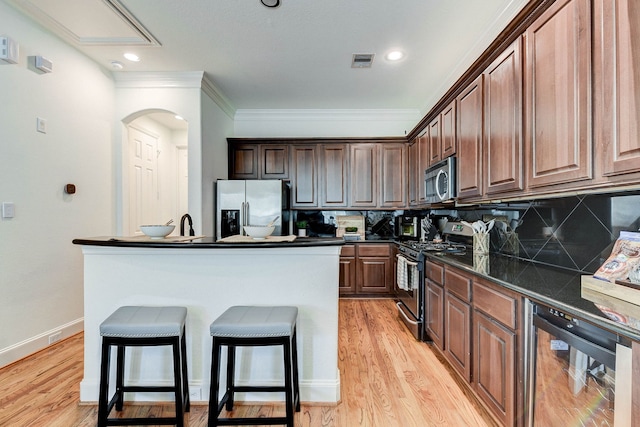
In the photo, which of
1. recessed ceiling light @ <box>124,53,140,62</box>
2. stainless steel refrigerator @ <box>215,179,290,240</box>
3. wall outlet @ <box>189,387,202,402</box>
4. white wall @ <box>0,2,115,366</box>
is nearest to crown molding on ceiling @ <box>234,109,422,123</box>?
→ stainless steel refrigerator @ <box>215,179,290,240</box>

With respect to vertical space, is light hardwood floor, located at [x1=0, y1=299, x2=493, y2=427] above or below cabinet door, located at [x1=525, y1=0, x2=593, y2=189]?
below

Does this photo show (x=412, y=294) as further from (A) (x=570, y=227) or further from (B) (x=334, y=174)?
(B) (x=334, y=174)

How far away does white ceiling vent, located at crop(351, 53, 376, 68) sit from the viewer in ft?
10.0

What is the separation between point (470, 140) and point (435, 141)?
0.85m

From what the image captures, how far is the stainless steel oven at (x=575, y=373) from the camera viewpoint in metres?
0.98

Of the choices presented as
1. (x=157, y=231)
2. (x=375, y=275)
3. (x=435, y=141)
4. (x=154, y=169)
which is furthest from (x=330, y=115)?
(x=157, y=231)

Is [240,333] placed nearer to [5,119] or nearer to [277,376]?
[277,376]

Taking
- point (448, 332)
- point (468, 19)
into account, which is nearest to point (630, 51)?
point (468, 19)

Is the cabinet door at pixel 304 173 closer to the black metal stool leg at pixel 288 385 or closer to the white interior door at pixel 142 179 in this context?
the white interior door at pixel 142 179

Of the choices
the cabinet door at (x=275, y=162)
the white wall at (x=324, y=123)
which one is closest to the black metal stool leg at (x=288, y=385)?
the cabinet door at (x=275, y=162)

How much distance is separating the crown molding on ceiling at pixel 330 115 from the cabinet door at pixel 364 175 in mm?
596

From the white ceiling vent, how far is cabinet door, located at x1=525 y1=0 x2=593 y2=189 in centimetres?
161

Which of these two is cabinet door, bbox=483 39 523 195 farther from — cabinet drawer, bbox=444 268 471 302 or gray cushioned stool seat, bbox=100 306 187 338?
gray cushioned stool seat, bbox=100 306 187 338

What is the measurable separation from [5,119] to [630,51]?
12.8ft
